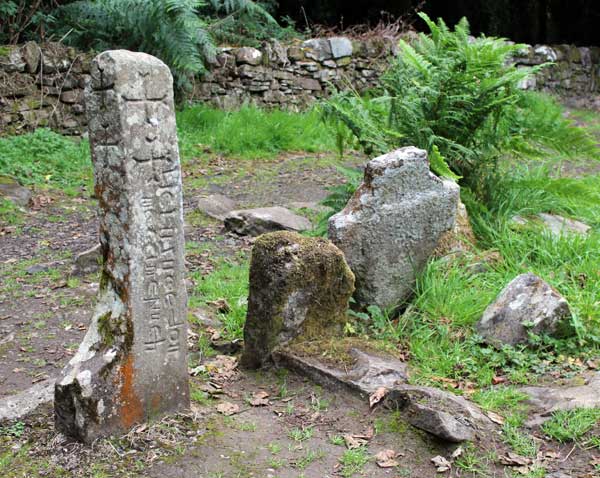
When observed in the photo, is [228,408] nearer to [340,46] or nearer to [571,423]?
[571,423]

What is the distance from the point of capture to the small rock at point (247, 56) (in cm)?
1041

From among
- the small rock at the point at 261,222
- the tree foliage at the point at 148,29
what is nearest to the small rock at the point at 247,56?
the tree foliage at the point at 148,29

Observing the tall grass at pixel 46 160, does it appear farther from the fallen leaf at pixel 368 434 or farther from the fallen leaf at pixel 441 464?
the fallen leaf at pixel 441 464

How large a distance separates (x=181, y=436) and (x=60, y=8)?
26.7ft

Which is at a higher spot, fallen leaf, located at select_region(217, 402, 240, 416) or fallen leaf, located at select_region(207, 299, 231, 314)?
fallen leaf, located at select_region(207, 299, 231, 314)

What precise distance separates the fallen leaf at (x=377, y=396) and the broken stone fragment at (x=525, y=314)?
2.87 ft

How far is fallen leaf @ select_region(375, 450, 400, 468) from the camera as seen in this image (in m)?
3.01

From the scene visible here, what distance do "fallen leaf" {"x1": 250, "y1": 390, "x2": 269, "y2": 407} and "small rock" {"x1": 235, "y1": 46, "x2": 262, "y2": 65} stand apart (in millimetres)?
7602

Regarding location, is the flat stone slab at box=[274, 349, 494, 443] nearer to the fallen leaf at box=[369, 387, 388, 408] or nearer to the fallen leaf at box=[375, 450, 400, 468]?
the fallen leaf at box=[369, 387, 388, 408]

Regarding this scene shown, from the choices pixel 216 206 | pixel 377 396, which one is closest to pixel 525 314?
pixel 377 396

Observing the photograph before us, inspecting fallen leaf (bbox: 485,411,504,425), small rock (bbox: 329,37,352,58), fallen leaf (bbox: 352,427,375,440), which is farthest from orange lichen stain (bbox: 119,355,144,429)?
small rock (bbox: 329,37,352,58)

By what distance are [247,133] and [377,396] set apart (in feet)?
20.0

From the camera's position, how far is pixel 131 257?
2971mm

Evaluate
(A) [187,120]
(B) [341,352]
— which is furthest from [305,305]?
(A) [187,120]
